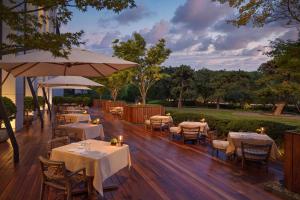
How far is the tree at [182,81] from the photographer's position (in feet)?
158

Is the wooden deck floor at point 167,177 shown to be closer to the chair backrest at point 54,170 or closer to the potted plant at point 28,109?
the chair backrest at point 54,170

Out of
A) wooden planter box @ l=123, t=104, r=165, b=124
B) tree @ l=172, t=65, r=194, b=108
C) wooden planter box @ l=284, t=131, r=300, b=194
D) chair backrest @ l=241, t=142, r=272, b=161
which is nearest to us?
wooden planter box @ l=284, t=131, r=300, b=194

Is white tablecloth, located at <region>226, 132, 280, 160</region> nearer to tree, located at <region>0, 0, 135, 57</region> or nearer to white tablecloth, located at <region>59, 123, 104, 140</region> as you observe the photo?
white tablecloth, located at <region>59, 123, 104, 140</region>

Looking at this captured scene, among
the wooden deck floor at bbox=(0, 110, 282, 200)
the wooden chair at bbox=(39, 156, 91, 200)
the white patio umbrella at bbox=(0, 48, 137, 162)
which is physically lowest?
the wooden deck floor at bbox=(0, 110, 282, 200)

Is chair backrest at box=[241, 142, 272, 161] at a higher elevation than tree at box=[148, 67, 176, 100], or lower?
lower

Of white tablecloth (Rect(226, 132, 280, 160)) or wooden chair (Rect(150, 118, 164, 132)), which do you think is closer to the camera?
white tablecloth (Rect(226, 132, 280, 160))

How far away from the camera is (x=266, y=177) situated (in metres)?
6.70

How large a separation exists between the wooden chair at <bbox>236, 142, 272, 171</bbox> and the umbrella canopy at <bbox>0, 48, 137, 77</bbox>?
3.46 metres

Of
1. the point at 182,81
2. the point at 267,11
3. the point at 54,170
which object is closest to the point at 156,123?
the point at 267,11

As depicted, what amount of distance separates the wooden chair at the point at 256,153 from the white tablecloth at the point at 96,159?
3210 millimetres

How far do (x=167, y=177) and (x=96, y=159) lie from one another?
225 cm

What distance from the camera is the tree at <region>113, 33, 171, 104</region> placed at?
755 inches

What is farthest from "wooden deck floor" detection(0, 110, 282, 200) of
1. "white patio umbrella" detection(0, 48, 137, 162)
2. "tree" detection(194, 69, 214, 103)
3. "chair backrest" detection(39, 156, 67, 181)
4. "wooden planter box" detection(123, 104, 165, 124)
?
"tree" detection(194, 69, 214, 103)

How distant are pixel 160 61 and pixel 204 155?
451 inches
